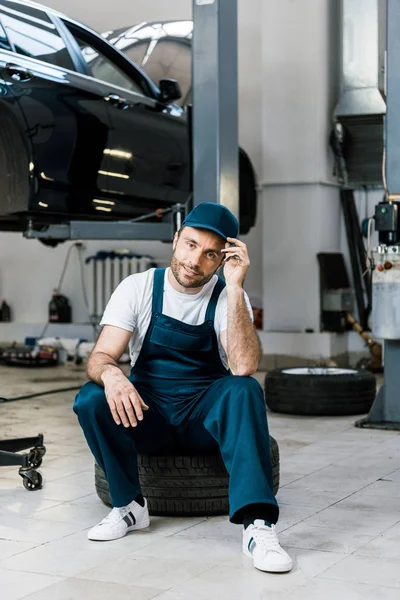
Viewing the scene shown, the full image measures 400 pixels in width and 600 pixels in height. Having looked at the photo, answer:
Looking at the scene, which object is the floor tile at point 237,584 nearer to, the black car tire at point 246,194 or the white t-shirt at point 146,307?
the white t-shirt at point 146,307

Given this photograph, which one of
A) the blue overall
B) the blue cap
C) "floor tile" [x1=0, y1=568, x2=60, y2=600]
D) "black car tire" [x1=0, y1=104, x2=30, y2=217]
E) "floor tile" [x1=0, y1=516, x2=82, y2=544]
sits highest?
"black car tire" [x1=0, y1=104, x2=30, y2=217]

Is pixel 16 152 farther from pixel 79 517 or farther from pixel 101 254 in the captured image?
pixel 101 254

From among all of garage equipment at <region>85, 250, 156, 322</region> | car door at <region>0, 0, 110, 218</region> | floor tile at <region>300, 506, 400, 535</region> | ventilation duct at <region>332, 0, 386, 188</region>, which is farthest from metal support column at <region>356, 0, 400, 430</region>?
garage equipment at <region>85, 250, 156, 322</region>

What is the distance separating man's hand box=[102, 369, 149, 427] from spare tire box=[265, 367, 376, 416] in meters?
2.65

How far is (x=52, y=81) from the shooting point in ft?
15.6

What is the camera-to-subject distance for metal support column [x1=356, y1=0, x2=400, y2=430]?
4.61 meters

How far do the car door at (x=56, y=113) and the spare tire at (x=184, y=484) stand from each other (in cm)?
223

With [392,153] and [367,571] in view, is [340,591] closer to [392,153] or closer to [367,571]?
[367,571]

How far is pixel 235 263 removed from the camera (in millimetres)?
2773

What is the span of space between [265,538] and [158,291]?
83 centimetres

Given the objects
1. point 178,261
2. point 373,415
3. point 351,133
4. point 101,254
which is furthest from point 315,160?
point 178,261

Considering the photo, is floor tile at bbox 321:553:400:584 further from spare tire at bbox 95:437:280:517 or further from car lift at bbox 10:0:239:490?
car lift at bbox 10:0:239:490

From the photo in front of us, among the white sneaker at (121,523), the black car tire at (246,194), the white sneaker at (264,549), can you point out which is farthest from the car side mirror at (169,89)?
the white sneaker at (264,549)

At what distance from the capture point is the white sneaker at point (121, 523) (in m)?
2.68
